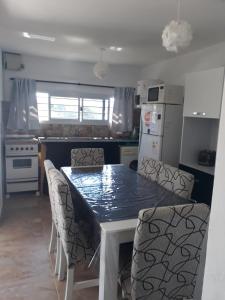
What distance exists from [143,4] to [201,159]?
2.01 meters

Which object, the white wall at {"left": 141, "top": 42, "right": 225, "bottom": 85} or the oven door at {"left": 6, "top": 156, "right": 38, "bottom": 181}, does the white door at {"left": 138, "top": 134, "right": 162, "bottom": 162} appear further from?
the oven door at {"left": 6, "top": 156, "right": 38, "bottom": 181}

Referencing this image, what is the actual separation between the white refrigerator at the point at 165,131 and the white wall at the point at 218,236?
3.02m

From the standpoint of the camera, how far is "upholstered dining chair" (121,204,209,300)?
1.19 metres

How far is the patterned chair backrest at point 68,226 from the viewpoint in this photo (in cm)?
158

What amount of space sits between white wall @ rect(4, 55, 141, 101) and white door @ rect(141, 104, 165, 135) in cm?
131

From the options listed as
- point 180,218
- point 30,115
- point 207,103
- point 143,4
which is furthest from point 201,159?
point 30,115

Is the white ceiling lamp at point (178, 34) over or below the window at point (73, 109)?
over

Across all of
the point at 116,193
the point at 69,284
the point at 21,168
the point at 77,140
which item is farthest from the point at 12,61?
the point at 69,284

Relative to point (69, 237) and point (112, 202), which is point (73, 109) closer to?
point (112, 202)

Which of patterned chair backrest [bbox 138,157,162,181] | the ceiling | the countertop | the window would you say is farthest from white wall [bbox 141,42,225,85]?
patterned chair backrest [bbox 138,157,162,181]

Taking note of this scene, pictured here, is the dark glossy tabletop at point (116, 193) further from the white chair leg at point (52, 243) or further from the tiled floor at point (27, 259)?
the tiled floor at point (27, 259)

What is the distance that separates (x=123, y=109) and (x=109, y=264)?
3.89 meters

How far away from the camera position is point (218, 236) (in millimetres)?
591

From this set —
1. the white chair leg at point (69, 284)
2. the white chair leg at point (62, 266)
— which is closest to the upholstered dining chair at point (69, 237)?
the white chair leg at point (69, 284)
